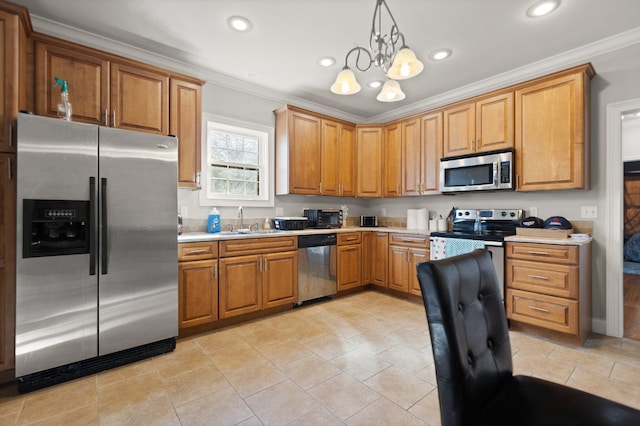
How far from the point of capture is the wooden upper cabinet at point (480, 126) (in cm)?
319

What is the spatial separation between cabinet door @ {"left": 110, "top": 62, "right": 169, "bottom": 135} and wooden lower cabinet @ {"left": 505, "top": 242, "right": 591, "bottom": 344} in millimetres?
3513

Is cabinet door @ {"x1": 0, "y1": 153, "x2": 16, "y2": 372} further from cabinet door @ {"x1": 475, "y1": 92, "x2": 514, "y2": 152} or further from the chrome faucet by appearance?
cabinet door @ {"x1": 475, "y1": 92, "x2": 514, "y2": 152}

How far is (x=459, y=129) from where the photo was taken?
11.8 ft

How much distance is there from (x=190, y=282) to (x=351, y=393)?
1678 mm

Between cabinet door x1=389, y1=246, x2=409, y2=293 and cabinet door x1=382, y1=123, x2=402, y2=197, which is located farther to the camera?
cabinet door x1=382, y1=123, x2=402, y2=197

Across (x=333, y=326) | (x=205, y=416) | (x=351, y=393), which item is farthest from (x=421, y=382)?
(x=205, y=416)

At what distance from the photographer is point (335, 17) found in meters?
2.42

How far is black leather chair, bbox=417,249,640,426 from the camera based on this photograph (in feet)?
2.81

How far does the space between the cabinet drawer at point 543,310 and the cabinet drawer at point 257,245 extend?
226 cm

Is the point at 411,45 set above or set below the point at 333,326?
above

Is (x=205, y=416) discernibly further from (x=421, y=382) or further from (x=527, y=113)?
(x=527, y=113)

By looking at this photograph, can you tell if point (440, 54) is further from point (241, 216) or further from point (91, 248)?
point (91, 248)

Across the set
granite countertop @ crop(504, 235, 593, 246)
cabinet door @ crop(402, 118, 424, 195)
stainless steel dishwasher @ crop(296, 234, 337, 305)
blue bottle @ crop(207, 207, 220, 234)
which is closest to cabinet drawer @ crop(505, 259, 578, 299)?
granite countertop @ crop(504, 235, 593, 246)

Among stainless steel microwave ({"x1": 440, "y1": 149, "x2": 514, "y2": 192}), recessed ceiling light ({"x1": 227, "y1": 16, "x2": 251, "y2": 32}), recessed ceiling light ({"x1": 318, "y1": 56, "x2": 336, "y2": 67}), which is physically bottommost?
stainless steel microwave ({"x1": 440, "y1": 149, "x2": 514, "y2": 192})
